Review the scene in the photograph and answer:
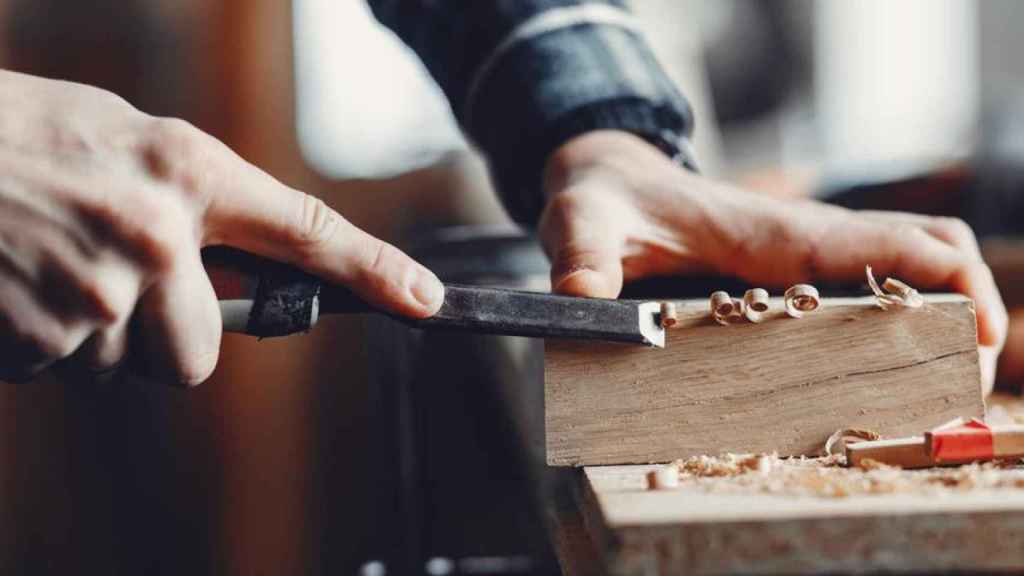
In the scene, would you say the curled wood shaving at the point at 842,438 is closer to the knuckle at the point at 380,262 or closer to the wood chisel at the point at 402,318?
the wood chisel at the point at 402,318

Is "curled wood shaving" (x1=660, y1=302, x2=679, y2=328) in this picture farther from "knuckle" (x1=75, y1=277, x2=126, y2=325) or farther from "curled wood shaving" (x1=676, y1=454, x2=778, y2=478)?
"knuckle" (x1=75, y1=277, x2=126, y2=325)

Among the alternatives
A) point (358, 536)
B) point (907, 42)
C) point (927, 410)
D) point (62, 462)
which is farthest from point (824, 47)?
point (927, 410)

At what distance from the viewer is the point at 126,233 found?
554mm

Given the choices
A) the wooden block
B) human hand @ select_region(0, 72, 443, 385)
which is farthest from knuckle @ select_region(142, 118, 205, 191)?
the wooden block

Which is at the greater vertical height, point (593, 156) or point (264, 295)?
point (593, 156)

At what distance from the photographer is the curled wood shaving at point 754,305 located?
2.13 feet

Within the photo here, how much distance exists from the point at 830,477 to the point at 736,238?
0.33 m

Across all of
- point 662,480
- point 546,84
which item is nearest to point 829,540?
point 662,480

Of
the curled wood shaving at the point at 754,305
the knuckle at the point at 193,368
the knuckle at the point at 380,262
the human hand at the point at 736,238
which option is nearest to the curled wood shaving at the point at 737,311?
the curled wood shaving at the point at 754,305

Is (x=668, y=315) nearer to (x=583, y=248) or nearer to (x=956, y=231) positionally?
(x=583, y=248)

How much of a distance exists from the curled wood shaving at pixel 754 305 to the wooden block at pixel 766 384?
0.01 metres

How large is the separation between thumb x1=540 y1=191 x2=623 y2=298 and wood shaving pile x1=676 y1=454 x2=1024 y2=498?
147 mm

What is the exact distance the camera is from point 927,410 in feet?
2.21

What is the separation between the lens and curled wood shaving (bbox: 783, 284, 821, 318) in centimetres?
65
